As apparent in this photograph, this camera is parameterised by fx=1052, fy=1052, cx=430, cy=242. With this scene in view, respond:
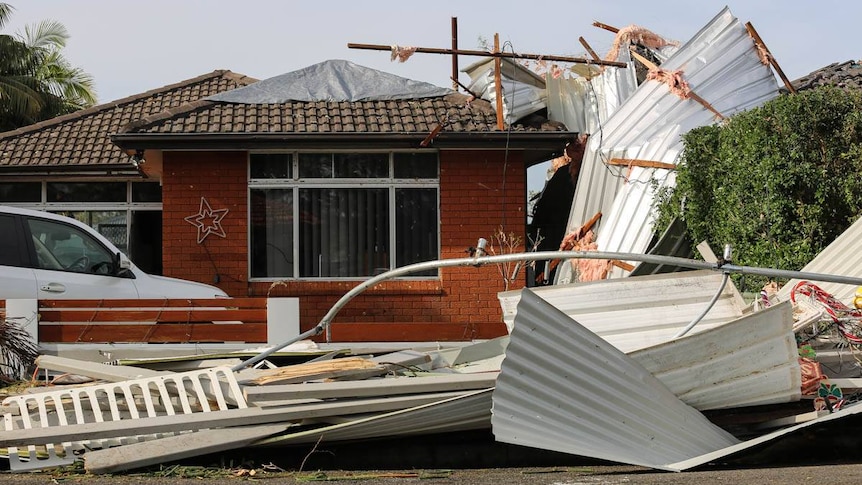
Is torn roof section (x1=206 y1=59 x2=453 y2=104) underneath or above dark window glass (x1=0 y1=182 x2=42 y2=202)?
above

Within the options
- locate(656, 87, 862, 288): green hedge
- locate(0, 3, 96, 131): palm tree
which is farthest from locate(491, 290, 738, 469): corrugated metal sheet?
locate(0, 3, 96, 131): palm tree

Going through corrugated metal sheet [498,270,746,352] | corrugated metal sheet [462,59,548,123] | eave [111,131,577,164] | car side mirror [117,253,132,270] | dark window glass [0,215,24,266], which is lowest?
corrugated metal sheet [498,270,746,352]

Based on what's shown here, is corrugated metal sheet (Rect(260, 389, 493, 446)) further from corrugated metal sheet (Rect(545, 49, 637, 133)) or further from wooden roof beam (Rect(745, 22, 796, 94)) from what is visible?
wooden roof beam (Rect(745, 22, 796, 94))

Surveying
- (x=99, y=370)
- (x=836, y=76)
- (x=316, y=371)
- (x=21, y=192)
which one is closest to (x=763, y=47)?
(x=836, y=76)

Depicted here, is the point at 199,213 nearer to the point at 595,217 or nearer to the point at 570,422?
the point at 595,217

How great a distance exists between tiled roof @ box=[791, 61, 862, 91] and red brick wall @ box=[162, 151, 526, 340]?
610 centimetres

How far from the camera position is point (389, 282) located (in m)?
14.1

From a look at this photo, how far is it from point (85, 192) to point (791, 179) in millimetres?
11930

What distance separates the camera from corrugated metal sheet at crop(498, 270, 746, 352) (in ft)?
26.8

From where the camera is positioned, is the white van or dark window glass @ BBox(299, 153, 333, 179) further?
dark window glass @ BBox(299, 153, 333, 179)

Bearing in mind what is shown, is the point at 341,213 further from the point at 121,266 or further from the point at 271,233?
the point at 121,266

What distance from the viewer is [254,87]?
50.9ft

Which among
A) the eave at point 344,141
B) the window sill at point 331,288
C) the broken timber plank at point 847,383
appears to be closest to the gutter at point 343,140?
the eave at point 344,141

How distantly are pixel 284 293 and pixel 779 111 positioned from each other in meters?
6.75
